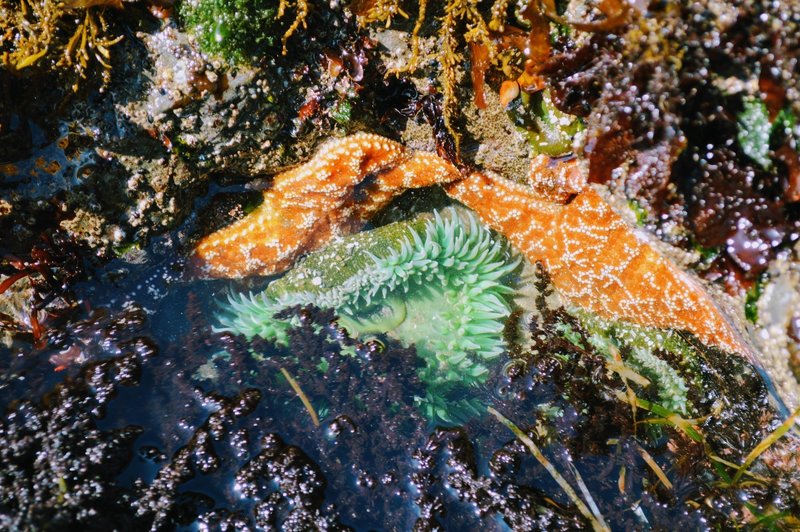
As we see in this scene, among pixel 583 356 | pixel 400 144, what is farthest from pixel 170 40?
pixel 583 356

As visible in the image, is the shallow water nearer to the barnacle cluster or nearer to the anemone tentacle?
the anemone tentacle

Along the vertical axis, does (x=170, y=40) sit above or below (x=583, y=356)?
above

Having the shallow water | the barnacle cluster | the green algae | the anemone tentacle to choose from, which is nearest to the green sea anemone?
the anemone tentacle

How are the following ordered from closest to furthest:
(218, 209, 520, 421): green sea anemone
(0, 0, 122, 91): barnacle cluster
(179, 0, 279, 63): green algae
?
(0, 0, 122, 91): barnacle cluster, (179, 0, 279, 63): green algae, (218, 209, 520, 421): green sea anemone

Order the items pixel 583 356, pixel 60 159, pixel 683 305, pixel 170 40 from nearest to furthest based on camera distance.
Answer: pixel 170 40
pixel 60 159
pixel 683 305
pixel 583 356

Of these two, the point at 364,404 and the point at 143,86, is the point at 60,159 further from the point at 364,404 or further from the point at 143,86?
the point at 364,404

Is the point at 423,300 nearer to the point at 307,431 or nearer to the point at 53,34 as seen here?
the point at 307,431

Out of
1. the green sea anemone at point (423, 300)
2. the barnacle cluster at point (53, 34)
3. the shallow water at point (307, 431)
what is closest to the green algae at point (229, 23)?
the barnacle cluster at point (53, 34)
